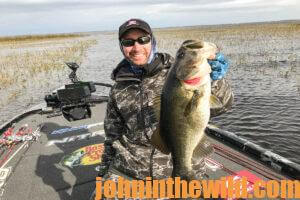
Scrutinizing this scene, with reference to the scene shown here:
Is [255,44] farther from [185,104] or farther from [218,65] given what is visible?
[185,104]

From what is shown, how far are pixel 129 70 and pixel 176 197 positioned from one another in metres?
1.82

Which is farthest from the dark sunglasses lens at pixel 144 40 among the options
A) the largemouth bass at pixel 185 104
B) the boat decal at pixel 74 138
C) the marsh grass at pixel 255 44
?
the marsh grass at pixel 255 44

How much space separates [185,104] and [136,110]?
1.67 m

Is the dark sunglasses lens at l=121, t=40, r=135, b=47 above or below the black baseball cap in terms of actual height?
below

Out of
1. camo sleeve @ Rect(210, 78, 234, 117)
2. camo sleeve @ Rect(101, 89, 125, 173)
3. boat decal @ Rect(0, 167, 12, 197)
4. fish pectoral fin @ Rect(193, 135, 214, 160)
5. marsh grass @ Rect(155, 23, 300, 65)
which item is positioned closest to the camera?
fish pectoral fin @ Rect(193, 135, 214, 160)

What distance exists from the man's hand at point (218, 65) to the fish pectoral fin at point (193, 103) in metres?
0.62

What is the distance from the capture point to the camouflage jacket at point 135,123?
13.9ft

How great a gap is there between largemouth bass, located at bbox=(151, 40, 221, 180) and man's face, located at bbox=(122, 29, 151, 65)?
1367 millimetres

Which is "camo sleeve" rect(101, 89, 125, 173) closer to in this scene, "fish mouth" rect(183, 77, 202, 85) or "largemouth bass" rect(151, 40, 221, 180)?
"largemouth bass" rect(151, 40, 221, 180)

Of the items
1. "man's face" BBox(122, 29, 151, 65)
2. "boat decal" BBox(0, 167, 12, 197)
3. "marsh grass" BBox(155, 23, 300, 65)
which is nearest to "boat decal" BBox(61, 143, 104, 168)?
"boat decal" BBox(0, 167, 12, 197)

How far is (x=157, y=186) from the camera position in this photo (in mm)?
4238

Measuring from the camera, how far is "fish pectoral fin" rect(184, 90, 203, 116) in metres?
2.66

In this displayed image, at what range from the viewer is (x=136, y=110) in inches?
171

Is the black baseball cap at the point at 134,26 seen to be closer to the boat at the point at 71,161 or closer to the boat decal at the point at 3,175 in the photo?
the boat at the point at 71,161
